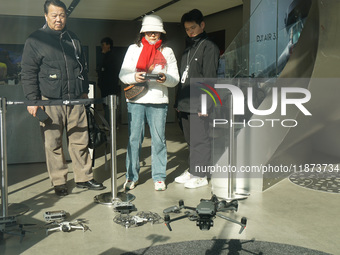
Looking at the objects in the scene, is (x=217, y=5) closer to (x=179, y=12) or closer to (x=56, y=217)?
(x=179, y=12)

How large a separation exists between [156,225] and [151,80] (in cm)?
136

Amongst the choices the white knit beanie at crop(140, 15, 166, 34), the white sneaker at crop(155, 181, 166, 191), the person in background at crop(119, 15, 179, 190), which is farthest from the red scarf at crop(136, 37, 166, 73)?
the white sneaker at crop(155, 181, 166, 191)

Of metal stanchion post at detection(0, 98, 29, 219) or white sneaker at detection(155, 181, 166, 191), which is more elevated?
metal stanchion post at detection(0, 98, 29, 219)

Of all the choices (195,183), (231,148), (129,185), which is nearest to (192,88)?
(231,148)

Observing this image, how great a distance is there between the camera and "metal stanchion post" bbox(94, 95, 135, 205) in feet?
13.0

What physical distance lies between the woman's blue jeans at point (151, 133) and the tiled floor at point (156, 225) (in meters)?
0.21

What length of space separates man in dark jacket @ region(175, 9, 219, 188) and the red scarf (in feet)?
1.13

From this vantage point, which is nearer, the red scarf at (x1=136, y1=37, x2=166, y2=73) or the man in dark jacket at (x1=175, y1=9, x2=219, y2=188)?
the red scarf at (x1=136, y1=37, x2=166, y2=73)

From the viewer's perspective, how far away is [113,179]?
4051mm

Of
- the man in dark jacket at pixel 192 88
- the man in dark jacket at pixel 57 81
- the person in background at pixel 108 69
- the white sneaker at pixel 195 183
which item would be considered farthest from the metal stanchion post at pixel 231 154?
the person in background at pixel 108 69

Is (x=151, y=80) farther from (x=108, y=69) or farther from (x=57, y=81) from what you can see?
(x=108, y=69)

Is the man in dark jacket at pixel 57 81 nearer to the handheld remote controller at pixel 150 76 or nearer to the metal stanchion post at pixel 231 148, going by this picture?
the handheld remote controller at pixel 150 76

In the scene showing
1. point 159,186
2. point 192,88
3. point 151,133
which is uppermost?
point 192,88

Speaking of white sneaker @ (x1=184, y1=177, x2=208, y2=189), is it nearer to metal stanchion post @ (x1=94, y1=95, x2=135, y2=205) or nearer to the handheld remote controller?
metal stanchion post @ (x1=94, y1=95, x2=135, y2=205)
